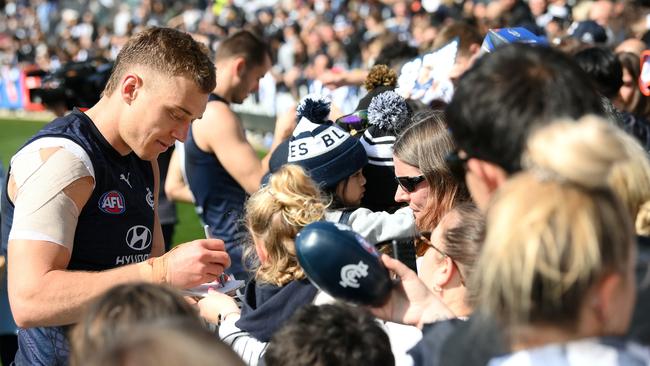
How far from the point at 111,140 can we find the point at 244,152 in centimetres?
190

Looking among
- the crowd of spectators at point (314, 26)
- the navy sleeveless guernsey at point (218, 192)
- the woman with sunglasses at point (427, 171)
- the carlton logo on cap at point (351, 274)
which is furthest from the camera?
the crowd of spectators at point (314, 26)

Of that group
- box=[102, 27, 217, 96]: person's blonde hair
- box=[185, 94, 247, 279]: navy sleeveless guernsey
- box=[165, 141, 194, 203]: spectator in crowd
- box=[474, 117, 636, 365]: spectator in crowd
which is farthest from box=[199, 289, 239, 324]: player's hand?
box=[165, 141, 194, 203]: spectator in crowd

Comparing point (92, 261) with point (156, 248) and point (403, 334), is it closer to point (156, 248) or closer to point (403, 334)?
point (156, 248)

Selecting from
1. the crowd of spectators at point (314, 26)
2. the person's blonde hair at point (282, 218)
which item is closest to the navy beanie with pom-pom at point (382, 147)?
the person's blonde hair at point (282, 218)

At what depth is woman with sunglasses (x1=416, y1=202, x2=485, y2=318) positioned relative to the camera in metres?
2.48

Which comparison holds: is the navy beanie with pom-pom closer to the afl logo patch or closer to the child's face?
the child's face

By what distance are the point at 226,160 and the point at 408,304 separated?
9.76 feet

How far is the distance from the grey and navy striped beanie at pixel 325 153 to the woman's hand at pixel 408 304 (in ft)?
3.87

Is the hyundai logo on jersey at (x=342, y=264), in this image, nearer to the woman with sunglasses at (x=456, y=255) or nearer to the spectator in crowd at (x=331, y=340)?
the spectator in crowd at (x=331, y=340)

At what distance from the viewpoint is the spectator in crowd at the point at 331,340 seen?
210cm

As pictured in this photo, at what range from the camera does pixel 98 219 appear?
309 cm

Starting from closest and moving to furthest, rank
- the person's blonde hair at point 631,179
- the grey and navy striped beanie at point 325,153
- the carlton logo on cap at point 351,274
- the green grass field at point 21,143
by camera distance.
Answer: the person's blonde hair at point 631,179 → the carlton logo on cap at point 351,274 → the grey and navy striped beanie at point 325,153 → the green grass field at point 21,143

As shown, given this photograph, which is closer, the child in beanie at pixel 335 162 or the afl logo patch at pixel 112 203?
the afl logo patch at pixel 112 203

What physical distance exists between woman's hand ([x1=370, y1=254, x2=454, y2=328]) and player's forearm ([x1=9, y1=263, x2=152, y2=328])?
987 millimetres
